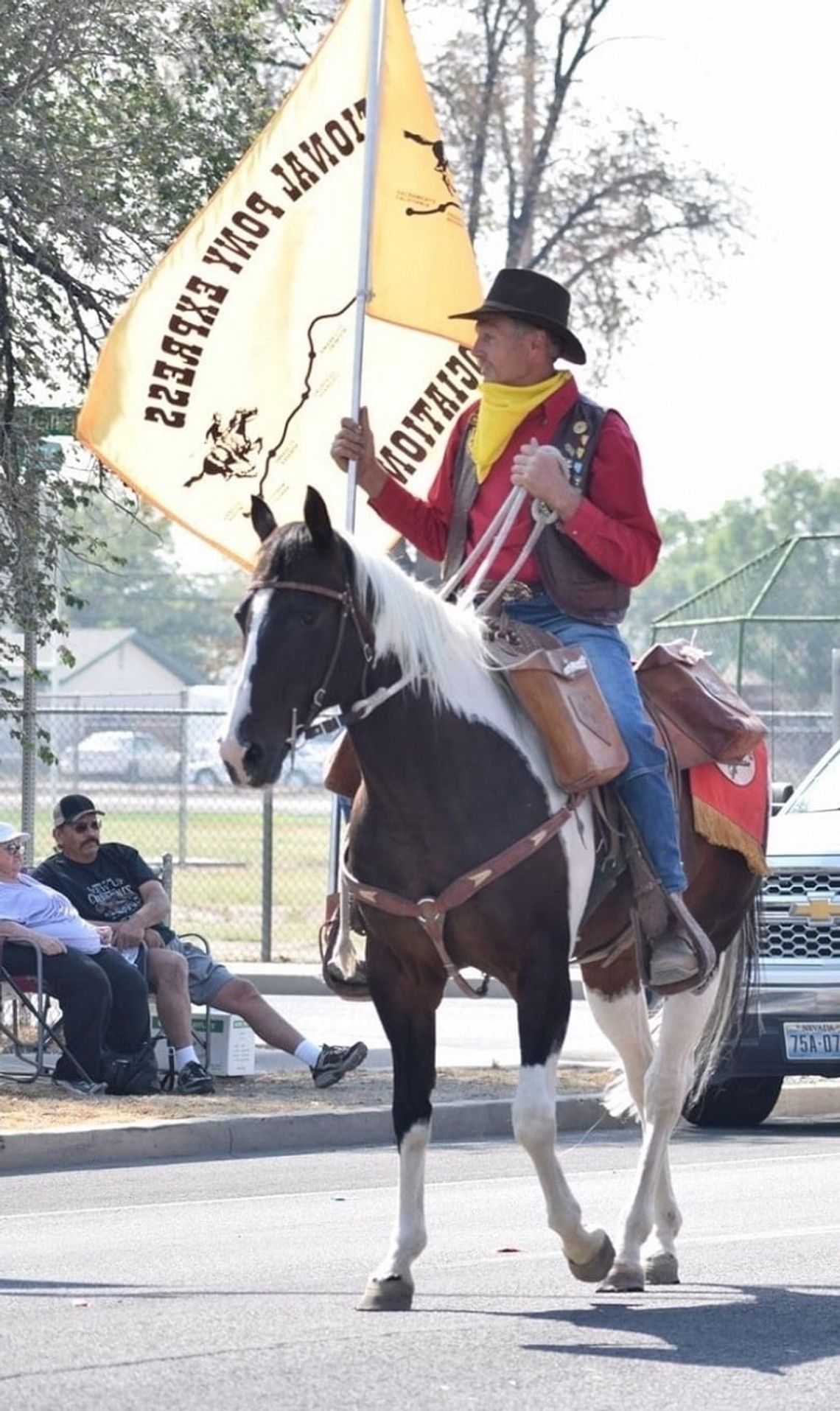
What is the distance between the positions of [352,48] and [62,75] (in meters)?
3.24

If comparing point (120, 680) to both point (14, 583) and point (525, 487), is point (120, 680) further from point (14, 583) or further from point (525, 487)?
point (525, 487)

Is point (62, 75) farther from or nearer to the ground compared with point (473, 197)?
nearer to the ground

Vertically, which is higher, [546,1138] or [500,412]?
[500,412]

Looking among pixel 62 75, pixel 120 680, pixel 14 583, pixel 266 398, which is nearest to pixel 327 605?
pixel 266 398

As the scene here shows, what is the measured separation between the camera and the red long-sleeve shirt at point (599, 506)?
812cm

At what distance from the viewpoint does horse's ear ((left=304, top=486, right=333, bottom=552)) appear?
7313 mm

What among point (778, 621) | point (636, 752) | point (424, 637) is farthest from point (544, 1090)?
point (778, 621)

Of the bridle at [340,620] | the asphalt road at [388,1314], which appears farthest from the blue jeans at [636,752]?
the asphalt road at [388,1314]

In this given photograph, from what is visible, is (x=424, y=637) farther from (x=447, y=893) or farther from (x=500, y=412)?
(x=500, y=412)

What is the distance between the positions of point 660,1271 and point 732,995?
136 centimetres

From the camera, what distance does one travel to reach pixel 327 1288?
8078 millimetres

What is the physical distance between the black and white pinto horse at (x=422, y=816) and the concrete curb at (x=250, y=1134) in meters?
4.51

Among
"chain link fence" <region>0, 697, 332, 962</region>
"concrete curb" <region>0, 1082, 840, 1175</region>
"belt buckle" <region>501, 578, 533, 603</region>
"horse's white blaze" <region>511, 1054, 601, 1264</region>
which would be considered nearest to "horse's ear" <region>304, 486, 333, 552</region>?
"chain link fence" <region>0, 697, 332, 962</region>

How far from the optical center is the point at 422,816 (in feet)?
25.2
